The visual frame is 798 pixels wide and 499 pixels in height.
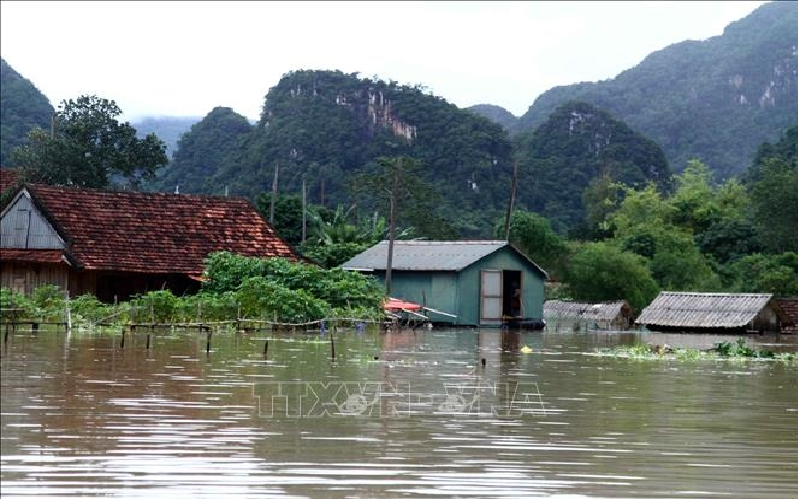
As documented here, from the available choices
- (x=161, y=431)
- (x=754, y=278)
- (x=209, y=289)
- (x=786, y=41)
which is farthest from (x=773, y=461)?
(x=786, y=41)

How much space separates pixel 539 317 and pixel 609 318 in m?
3.27

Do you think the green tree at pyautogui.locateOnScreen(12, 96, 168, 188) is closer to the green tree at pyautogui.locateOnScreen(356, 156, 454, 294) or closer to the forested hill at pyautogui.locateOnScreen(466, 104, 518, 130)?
the green tree at pyautogui.locateOnScreen(356, 156, 454, 294)

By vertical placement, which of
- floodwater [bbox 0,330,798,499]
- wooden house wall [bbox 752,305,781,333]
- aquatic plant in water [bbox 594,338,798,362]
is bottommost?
floodwater [bbox 0,330,798,499]

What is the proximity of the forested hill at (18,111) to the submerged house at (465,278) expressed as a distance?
1373 inches

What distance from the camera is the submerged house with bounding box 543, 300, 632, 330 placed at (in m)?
44.9

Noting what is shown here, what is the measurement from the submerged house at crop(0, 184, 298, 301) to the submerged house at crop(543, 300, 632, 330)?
1121 cm

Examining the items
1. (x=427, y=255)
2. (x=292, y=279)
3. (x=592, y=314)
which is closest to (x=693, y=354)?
(x=292, y=279)

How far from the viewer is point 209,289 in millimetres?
35281

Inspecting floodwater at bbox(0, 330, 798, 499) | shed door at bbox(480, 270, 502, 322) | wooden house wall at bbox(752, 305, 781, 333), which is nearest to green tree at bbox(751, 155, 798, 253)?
wooden house wall at bbox(752, 305, 781, 333)

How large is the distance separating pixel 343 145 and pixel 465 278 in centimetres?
3791

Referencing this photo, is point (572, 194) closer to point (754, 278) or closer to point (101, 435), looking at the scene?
point (754, 278)

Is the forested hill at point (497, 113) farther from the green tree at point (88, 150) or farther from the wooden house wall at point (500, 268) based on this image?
the wooden house wall at point (500, 268)

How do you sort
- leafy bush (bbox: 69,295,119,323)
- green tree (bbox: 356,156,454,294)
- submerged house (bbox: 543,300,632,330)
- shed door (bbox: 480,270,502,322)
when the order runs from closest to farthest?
leafy bush (bbox: 69,295,119,323), shed door (bbox: 480,270,502,322), submerged house (bbox: 543,300,632,330), green tree (bbox: 356,156,454,294)

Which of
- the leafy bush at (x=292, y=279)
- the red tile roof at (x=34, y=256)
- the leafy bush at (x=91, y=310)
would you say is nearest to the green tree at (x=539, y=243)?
the leafy bush at (x=292, y=279)
